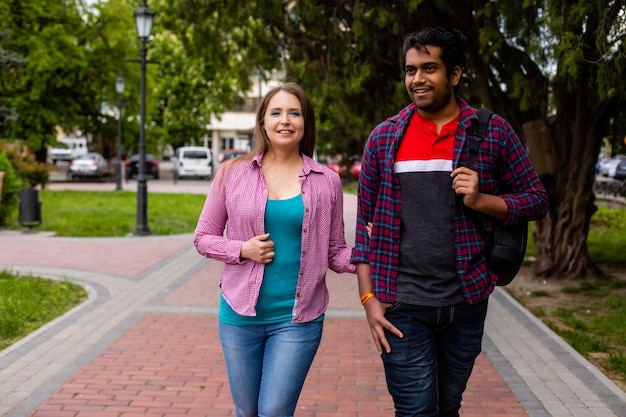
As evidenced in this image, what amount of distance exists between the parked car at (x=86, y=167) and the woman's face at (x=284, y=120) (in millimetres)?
39842

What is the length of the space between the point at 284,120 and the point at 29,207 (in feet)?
44.9

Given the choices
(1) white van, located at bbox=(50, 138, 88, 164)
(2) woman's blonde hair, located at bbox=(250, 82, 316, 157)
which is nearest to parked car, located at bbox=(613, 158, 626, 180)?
(1) white van, located at bbox=(50, 138, 88, 164)

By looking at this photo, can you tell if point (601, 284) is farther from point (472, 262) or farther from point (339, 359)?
point (472, 262)

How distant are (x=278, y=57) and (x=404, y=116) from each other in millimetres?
10180

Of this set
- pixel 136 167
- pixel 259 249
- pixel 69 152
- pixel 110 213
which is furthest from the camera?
pixel 69 152

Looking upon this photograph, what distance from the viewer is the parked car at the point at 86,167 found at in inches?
1635

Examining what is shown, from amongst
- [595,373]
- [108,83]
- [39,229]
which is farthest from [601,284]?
[108,83]

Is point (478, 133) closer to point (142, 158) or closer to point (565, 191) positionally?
point (565, 191)

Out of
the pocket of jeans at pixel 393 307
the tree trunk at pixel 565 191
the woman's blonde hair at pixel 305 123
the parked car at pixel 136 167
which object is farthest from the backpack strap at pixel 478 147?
the parked car at pixel 136 167

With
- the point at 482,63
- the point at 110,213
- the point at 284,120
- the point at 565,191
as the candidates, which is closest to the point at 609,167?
the point at 110,213

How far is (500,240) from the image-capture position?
9.66 feet

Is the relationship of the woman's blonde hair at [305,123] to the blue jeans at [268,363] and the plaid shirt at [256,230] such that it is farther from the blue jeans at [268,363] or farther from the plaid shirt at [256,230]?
the blue jeans at [268,363]

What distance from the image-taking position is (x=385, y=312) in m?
2.98

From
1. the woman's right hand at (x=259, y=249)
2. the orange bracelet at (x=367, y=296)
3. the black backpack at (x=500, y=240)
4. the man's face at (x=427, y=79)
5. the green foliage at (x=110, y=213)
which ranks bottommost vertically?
the green foliage at (x=110, y=213)
